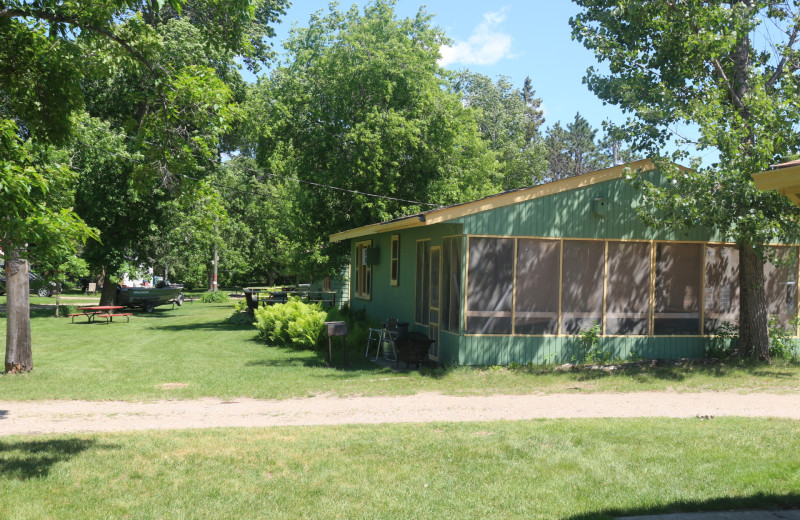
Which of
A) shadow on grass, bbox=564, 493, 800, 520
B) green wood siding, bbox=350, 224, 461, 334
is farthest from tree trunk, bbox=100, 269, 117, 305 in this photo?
shadow on grass, bbox=564, 493, 800, 520

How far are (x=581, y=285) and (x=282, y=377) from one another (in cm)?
568

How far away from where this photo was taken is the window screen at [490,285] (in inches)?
481

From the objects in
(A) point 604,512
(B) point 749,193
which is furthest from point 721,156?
(A) point 604,512

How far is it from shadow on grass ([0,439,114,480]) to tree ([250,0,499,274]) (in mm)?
14729

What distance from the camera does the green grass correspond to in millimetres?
4973

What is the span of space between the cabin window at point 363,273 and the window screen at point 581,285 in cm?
647

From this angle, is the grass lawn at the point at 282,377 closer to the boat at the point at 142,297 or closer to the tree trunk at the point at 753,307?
the tree trunk at the point at 753,307

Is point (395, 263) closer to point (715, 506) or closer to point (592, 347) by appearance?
point (592, 347)

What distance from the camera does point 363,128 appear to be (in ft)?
68.4

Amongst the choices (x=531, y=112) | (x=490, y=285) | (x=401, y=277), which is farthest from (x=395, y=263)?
(x=531, y=112)

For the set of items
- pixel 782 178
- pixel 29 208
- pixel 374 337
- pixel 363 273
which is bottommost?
pixel 374 337

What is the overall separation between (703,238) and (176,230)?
20.7 m

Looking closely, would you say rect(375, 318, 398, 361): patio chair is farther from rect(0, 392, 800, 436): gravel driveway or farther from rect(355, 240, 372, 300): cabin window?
rect(355, 240, 372, 300): cabin window

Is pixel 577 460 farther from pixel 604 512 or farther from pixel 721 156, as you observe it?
pixel 721 156
